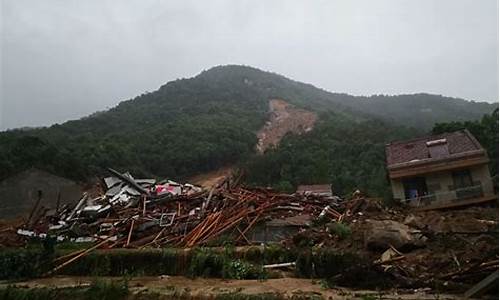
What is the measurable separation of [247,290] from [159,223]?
6.20 m

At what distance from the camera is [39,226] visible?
1527 cm

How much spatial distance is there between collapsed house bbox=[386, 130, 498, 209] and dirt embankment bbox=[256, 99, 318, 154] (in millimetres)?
30468

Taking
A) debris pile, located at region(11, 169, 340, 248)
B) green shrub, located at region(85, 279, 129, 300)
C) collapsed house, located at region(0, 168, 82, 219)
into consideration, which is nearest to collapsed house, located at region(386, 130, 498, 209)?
debris pile, located at region(11, 169, 340, 248)

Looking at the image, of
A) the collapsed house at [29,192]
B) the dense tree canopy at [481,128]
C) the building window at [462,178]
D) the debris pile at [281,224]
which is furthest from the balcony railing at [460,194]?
the collapsed house at [29,192]

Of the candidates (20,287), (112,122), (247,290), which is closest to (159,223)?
(20,287)

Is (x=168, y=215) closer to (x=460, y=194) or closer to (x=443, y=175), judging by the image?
(x=460, y=194)

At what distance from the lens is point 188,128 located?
1946 inches

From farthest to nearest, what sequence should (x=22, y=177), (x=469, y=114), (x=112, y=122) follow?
(x=469, y=114) < (x=112, y=122) < (x=22, y=177)

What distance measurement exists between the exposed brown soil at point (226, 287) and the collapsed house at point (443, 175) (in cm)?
1354

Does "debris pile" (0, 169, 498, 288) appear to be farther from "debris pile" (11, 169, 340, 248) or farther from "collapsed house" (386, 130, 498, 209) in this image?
"collapsed house" (386, 130, 498, 209)

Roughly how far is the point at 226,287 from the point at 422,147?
17.9 metres

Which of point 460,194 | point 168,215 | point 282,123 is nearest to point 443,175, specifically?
point 460,194

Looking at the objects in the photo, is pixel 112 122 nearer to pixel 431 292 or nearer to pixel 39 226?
→ pixel 39 226

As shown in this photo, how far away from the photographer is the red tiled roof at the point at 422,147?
22016mm
